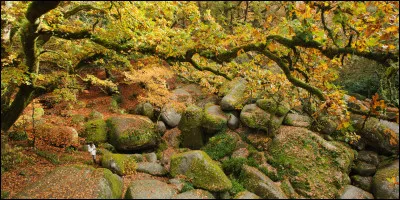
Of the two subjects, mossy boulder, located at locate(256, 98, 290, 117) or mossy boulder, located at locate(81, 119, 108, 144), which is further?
mossy boulder, located at locate(256, 98, 290, 117)

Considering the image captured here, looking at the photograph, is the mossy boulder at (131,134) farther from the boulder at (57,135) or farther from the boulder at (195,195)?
the boulder at (195,195)

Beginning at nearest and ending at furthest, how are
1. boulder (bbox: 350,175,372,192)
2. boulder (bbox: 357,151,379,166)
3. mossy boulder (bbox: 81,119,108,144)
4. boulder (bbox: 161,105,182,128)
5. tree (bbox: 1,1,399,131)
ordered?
tree (bbox: 1,1,399,131) < boulder (bbox: 350,175,372,192) < boulder (bbox: 357,151,379,166) < mossy boulder (bbox: 81,119,108,144) < boulder (bbox: 161,105,182,128)

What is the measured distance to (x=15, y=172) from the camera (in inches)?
383

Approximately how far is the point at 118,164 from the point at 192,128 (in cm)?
636

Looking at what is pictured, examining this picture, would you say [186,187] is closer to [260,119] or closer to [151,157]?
[151,157]

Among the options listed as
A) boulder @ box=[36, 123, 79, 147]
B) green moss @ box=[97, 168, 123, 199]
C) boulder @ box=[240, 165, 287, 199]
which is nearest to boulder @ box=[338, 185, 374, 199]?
boulder @ box=[240, 165, 287, 199]

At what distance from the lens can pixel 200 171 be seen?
11578 mm

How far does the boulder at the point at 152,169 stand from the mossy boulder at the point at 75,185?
2513 mm

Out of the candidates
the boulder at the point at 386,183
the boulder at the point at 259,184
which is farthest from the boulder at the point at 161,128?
the boulder at the point at 386,183

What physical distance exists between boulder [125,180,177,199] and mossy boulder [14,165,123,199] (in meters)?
0.49

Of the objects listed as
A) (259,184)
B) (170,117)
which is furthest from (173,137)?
(259,184)

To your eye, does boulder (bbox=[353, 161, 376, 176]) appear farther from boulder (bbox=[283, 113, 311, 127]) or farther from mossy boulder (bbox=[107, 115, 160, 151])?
mossy boulder (bbox=[107, 115, 160, 151])

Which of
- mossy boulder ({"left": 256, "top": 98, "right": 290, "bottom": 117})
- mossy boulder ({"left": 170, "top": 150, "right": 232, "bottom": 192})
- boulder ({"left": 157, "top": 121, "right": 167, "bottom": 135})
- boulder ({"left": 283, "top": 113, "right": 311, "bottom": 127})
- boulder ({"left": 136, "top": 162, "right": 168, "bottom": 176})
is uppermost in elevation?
mossy boulder ({"left": 256, "top": 98, "right": 290, "bottom": 117})

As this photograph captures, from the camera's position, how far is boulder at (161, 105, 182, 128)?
18.7 m
